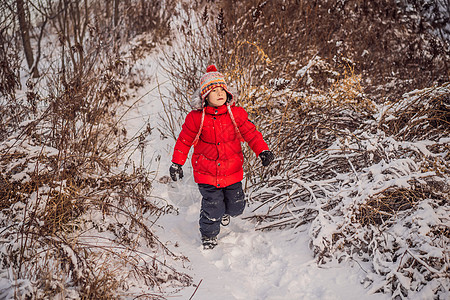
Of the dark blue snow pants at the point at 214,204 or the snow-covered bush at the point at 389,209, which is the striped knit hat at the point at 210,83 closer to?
the dark blue snow pants at the point at 214,204

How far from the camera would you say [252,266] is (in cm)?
228

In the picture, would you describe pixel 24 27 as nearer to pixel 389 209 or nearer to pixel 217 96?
pixel 217 96

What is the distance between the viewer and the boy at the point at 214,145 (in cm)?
246

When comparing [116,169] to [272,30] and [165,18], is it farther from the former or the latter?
[165,18]

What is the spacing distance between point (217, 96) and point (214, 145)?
14.9 inches

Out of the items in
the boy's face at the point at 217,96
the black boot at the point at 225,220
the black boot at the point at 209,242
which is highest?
the boy's face at the point at 217,96

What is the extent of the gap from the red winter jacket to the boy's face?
59 millimetres

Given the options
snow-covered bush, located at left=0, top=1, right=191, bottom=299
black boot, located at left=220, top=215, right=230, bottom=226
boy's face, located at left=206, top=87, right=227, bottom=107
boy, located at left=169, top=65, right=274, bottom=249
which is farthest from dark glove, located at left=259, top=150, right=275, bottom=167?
snow-covered bush, located at left=0, top=1, right=191, bottom=299

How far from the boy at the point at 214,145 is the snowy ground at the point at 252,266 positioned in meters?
0.19

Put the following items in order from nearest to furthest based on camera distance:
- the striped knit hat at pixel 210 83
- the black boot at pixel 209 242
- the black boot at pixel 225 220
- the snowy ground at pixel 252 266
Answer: the snowy ground at pixel 252 266 → the striped knit hat at pixel 210 83 → the black boot at pixel 209 242 → the black boot at pixel 225 220

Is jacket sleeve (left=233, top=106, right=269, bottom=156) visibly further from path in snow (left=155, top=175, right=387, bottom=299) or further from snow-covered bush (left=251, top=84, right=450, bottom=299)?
path in snow (left=155, top=175, right=387, bottom=299)

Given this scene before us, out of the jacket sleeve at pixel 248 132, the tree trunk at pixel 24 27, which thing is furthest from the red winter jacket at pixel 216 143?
the tree trunk at pixel 24 27

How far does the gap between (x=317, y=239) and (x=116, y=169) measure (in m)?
2.10

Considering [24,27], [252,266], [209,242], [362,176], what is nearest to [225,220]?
[209,242]
